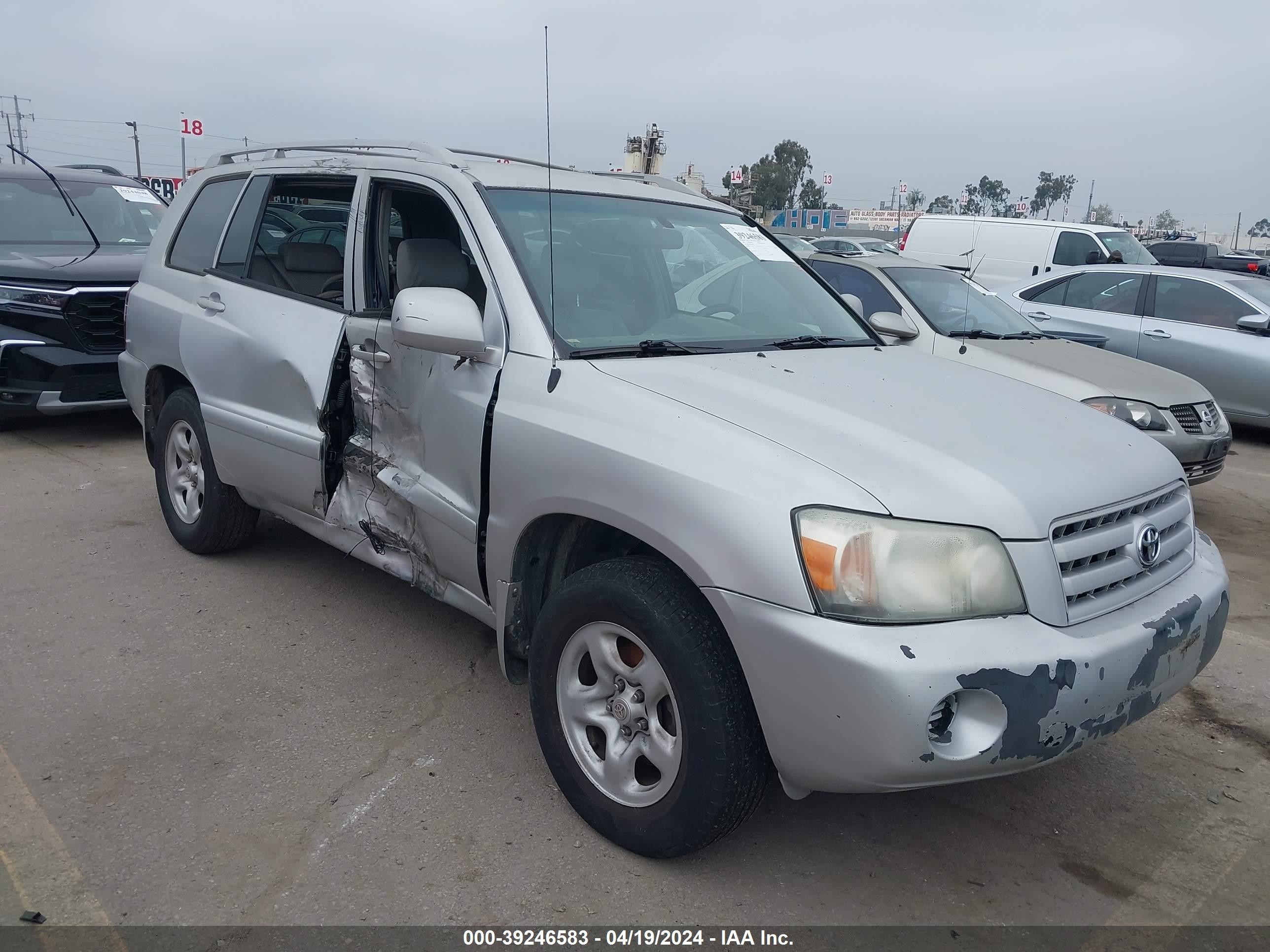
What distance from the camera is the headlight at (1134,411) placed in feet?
19.6

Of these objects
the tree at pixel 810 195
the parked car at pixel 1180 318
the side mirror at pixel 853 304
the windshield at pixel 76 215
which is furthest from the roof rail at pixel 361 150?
the tree at pixel 810 195

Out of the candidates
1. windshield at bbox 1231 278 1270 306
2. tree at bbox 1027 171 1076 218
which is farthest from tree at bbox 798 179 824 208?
windshield at bbox 1231 278 1270 306

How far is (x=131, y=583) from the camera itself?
14.9 ft

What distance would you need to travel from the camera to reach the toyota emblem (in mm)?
2568

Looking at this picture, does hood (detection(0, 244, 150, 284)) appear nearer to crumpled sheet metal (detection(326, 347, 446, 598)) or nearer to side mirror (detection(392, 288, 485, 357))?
crumpled sheet metal (detection(326, 347, 446, 598))

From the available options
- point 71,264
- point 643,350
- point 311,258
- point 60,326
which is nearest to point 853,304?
point 643,350

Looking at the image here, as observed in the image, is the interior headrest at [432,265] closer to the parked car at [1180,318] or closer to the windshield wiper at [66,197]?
the windshield wiper at [66,197]

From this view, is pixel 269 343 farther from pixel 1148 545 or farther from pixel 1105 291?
pixel 1105 291

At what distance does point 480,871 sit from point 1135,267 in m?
9.05

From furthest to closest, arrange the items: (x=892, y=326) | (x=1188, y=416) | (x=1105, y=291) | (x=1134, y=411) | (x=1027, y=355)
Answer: (x=1105, y=291), (x=1027, y=355), (x=1188, y=416), (x=1134, y=411), (x=892, y=326)

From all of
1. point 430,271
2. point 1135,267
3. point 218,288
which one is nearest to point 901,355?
point 430,271

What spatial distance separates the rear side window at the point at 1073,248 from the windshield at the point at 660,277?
37.5 feet

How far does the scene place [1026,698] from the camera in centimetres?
219

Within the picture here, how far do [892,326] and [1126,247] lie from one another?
37.5ft
